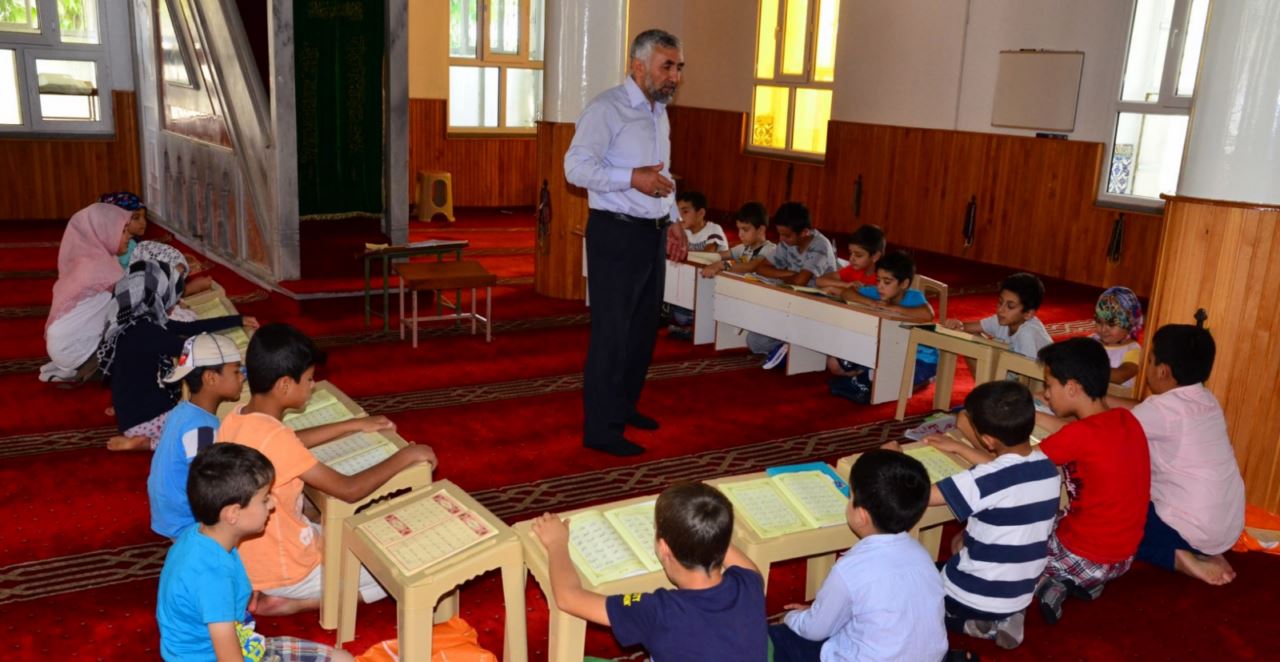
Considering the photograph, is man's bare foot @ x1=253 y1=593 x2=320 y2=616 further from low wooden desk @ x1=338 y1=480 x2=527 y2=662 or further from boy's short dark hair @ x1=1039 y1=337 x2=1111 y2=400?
boy's short dark hair @ x1=1039 y1=337 x2=1111 y2=400

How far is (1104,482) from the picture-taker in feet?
10.1

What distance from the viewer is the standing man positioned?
13.4 ft

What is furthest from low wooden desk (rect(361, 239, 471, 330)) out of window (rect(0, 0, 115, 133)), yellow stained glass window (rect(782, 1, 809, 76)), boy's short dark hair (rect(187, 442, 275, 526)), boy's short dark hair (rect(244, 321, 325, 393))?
yellow stained glass window (rect(782, 1, 809, 76))

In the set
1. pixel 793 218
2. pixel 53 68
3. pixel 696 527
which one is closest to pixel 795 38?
pixel 793 218

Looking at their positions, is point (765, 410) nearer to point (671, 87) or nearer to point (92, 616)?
point (671, 87)

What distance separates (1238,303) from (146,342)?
4204 millimetres

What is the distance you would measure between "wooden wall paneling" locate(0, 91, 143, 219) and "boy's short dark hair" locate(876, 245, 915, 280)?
27.8 ft

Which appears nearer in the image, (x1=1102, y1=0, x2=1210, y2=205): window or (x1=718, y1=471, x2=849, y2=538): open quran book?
(x1=718, y1=471, x2=849, y2=538): open quran book

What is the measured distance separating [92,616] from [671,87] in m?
2.74

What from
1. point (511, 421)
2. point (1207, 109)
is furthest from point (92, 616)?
point (1207, 109)

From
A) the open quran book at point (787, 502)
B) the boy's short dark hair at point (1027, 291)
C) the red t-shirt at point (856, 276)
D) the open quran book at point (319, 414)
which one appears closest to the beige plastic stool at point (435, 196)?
the red t-shirt at point (856, 276)

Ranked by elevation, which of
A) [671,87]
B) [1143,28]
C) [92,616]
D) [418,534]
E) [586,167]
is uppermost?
[1143,28]

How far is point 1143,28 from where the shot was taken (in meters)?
8.47

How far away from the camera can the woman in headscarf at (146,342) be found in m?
4.12
